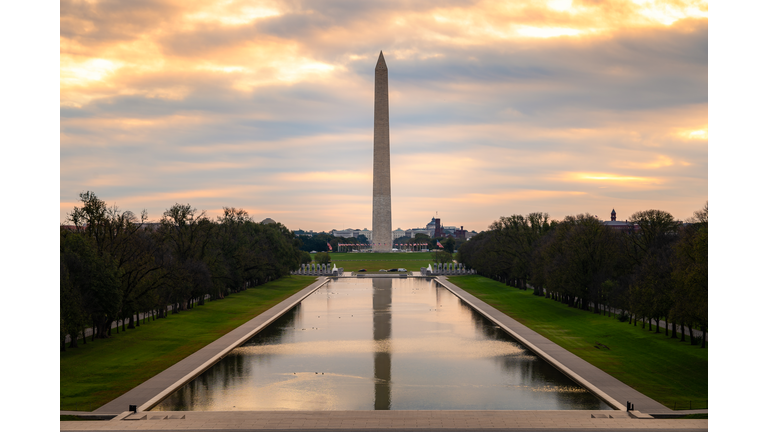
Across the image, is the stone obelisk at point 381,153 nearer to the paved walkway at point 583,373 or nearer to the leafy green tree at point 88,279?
the paved walkway at point 583,373

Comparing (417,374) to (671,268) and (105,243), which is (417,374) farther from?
(105,243)

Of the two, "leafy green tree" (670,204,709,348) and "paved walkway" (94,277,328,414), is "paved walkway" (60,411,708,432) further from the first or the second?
"leafy green tree" (670,204,709,348)

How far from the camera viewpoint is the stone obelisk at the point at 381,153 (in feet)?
440

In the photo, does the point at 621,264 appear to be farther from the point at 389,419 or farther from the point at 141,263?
the point at 389,419

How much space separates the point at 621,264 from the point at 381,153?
88314 millimetres

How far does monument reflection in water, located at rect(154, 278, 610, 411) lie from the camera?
2509 cm

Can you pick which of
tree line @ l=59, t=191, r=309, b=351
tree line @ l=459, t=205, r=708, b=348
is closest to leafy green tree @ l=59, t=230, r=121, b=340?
tree line @ l=59, t=191, r=309, b=351

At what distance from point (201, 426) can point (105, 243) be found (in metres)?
29.7

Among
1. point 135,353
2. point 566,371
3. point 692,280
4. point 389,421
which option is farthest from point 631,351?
point 135,353

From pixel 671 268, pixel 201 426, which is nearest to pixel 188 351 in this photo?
pixel 201 426

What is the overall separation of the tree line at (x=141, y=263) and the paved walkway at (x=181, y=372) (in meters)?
6.07

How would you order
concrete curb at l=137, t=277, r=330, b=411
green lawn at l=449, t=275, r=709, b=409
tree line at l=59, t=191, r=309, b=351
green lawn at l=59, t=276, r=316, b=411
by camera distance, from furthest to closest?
tree line at l=59, t=191, r=309, b=351 → green lawn at l=449, t=275, r=709, b=409 → green lawn at l=59, t=276, r=316, b=411 → concrete curb at l=137, t=277, r=330, b=411

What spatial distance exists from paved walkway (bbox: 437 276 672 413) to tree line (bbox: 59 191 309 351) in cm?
2385

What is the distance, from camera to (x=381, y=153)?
139 m
